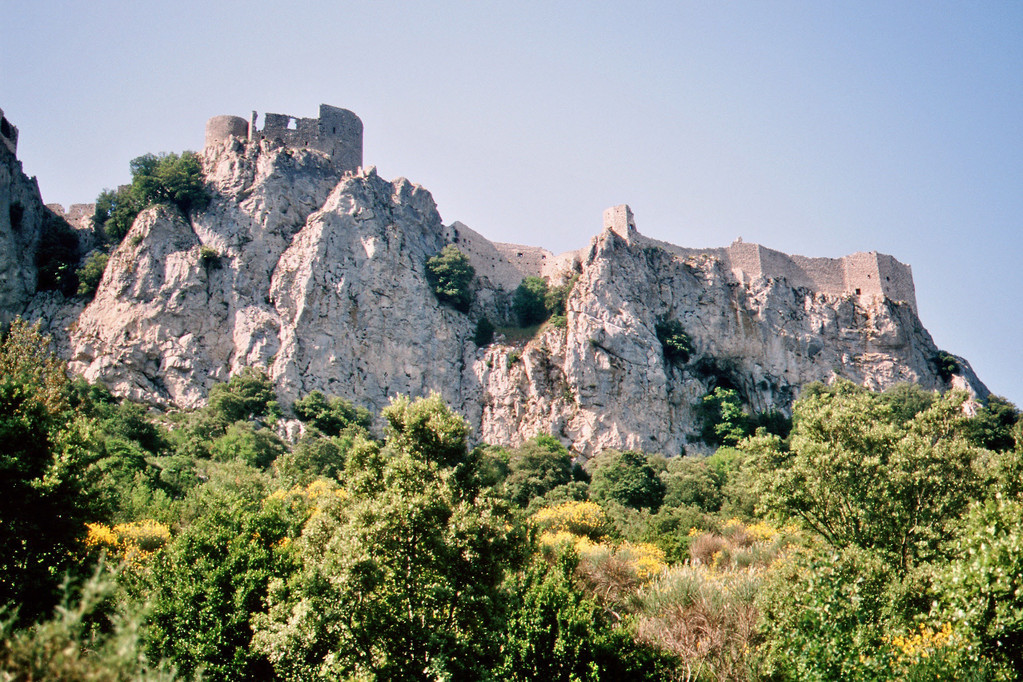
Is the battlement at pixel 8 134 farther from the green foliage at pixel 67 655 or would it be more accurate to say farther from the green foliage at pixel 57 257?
the green foliage at pixel 67 655

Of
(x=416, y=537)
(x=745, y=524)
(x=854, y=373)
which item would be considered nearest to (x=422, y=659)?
(x=416, y=537)

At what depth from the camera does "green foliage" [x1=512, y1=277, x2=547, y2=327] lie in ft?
204

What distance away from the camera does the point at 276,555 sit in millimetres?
19766

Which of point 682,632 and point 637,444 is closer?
point 682,632

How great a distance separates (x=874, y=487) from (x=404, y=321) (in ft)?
121

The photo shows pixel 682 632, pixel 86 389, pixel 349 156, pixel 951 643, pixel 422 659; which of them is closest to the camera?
pixel 951 643

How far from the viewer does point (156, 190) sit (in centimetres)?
5653

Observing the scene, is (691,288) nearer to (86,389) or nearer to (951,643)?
(86,389)

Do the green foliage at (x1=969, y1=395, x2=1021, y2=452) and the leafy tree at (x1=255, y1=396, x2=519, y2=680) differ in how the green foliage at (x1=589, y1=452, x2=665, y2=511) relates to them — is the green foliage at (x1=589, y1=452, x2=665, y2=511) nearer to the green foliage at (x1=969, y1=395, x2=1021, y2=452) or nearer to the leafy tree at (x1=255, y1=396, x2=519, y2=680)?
the green foliage at (x1=969, y1=395, x2=1021, y2=452)

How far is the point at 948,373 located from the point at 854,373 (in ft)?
25.7

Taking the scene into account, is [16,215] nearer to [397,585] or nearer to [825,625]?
[397,585]

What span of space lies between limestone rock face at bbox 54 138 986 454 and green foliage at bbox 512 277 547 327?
118 centimetres

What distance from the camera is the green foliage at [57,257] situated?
175ft

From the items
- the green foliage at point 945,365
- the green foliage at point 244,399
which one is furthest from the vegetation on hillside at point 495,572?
the green foliage at point 945,365
